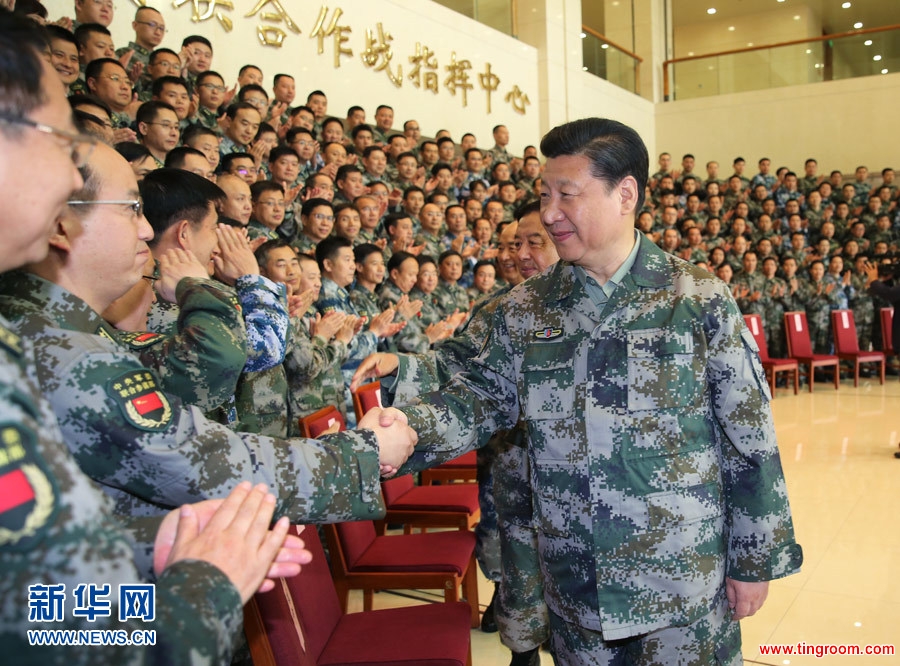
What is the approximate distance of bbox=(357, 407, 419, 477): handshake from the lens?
1350 mm

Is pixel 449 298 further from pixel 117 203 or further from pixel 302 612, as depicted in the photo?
pixel 117 203

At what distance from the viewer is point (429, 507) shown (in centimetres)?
269

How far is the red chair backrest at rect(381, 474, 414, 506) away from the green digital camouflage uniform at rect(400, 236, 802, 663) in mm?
1259

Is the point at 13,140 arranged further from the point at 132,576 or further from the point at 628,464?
the point at 628,464

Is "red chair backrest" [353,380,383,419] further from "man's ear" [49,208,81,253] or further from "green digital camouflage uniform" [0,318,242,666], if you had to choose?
"green digital camouflage uniform" [0,318,242,666]

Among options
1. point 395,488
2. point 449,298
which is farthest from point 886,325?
point 395,488

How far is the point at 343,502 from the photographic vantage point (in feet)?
3.64

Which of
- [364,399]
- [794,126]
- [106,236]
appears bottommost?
[364,399]

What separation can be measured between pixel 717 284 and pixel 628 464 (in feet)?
1.34

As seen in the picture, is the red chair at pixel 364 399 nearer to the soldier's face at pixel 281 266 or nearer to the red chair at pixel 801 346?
the soldier's face at pixel 281 266

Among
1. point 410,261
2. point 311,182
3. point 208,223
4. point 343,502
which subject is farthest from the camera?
point 311,182

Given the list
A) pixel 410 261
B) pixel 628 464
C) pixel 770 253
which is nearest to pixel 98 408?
pixel 628 464

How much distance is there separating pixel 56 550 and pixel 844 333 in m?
8.49

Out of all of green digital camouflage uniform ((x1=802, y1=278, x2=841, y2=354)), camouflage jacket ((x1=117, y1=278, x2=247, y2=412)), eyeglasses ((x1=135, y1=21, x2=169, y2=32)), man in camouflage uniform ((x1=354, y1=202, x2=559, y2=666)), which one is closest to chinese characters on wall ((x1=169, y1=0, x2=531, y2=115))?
eyeglasses ((x1=135, y1=21, x2=169, y2=32))
